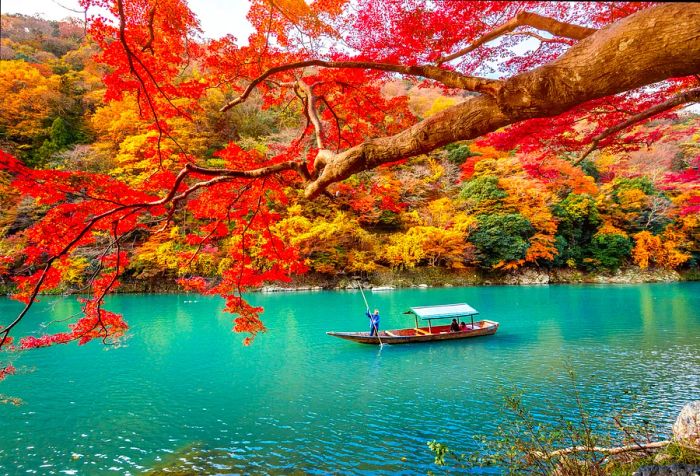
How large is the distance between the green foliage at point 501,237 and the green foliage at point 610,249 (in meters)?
4.14

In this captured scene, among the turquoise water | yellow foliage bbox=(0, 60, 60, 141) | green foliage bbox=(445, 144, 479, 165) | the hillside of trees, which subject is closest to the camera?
the turquoise water

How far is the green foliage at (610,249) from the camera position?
22.2 m

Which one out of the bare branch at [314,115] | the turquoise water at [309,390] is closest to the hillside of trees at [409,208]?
the turquoise water at [309,390]

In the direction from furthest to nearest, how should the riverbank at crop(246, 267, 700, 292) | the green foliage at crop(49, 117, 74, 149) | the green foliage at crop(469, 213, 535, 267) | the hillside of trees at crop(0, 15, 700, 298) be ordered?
1. the green foliage at crop(49, 117, 74, 149)
2. the riverbank at crop(246, 267, 700, 292)
3. the green foliage at crop(469, 213, 535, 267)
4. the hillside of trees at crop(0, 15, 700, 298)

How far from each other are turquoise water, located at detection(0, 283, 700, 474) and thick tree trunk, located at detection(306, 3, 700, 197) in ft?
13.5

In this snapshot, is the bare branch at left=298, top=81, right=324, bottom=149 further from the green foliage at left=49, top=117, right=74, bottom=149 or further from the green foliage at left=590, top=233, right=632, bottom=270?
the green foliage at left=49, top=117, right=74, bottom=149

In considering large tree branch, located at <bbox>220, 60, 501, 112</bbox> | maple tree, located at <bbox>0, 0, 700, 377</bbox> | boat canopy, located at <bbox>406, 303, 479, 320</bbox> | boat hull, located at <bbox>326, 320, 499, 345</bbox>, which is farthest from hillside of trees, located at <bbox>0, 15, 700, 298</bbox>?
large tree branch, located at <bbox>220, 60, 501, 112</bbox>

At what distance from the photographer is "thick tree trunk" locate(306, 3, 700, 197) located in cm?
152

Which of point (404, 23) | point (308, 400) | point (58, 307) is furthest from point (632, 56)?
point (58, 307)

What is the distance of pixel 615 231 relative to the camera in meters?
22.6

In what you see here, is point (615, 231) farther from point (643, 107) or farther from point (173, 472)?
point (173, 472)

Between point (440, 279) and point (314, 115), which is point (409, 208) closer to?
point (440, 279)

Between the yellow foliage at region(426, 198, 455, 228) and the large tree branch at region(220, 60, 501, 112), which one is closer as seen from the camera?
the large tree branch at region(220, 60, 501, 112)

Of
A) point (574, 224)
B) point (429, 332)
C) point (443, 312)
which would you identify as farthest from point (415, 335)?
point (574, 224)
